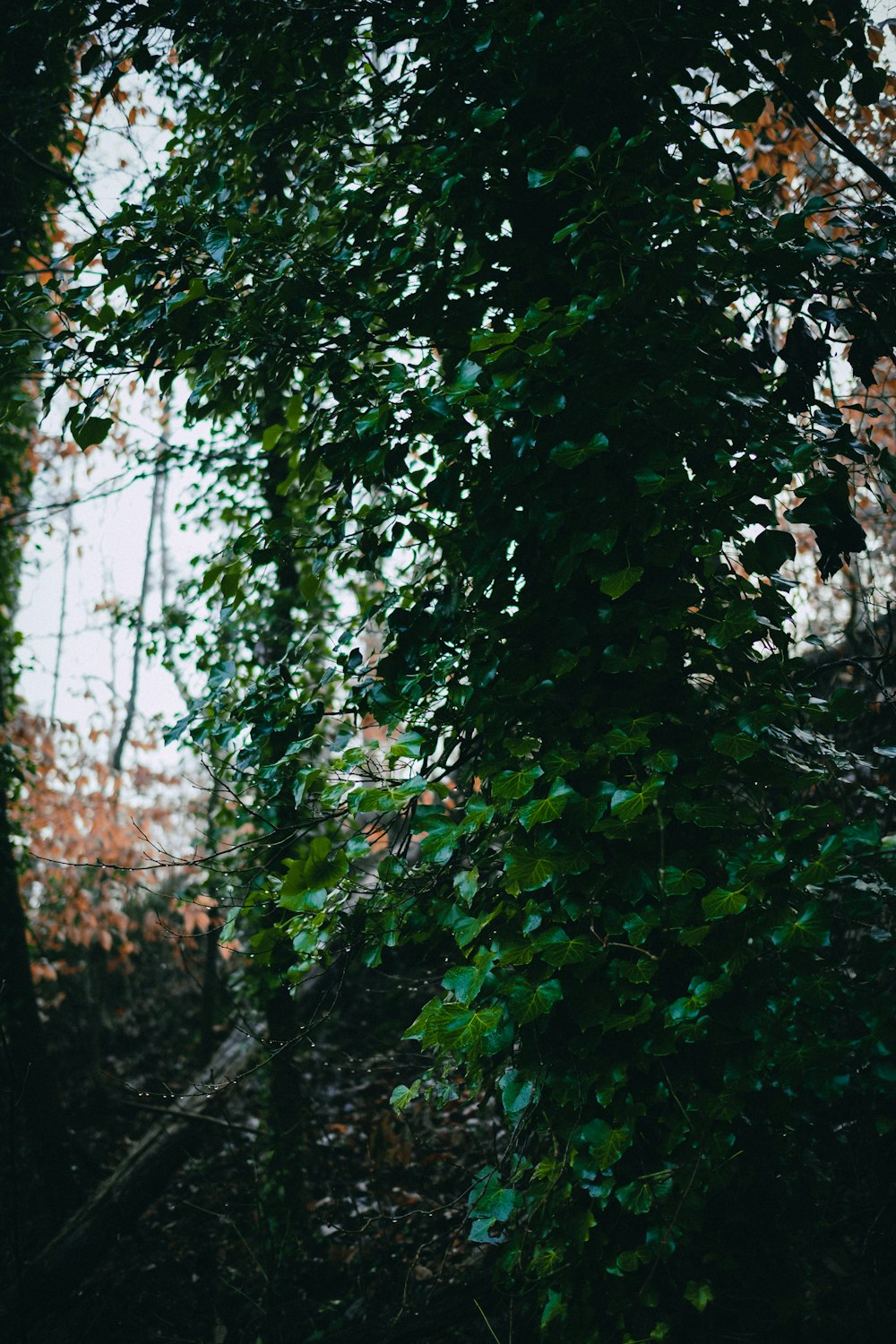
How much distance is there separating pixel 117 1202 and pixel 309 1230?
3.97 feet

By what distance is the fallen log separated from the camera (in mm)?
3986

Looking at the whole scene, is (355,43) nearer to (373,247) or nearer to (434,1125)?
(373,247)

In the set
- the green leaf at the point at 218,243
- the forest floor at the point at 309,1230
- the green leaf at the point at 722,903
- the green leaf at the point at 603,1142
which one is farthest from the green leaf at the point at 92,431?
the green leaf at the point at 603,1142

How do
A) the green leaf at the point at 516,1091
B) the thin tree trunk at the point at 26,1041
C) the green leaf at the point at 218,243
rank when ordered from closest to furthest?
the green leaf at the point at 516,1091 → the green leaf at the point at 218,243 → the thin tree trunk at the point at 26,1041

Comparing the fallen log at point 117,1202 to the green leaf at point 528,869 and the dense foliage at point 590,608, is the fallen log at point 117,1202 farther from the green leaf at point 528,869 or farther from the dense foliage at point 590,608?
the green leaf at point 528,869

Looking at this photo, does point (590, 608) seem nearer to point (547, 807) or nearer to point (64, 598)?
point (547, 807)

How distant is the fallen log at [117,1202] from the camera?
399 centimetres

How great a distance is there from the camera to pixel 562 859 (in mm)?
1896

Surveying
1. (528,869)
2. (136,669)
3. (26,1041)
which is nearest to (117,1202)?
(26,1041)

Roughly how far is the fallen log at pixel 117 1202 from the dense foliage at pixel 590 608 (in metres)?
2.36

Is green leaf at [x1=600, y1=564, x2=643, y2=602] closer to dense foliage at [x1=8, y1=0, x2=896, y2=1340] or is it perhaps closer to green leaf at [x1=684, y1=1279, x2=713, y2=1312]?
dense foliage at [x1=8, y1=0, x2=896, y2=1340]

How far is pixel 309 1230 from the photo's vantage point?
424 cm

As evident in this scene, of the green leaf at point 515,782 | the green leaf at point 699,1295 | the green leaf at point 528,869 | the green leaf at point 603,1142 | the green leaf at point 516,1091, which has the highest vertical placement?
the green leaf at point 515,782

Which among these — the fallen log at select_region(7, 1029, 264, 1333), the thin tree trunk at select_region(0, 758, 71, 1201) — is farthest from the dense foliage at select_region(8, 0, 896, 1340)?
the thin tree trunk at select_region(0, 758, 71, 1201)
